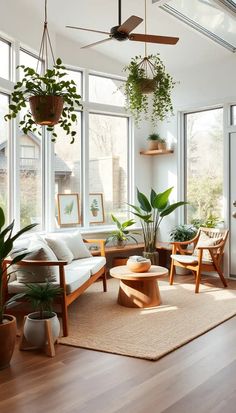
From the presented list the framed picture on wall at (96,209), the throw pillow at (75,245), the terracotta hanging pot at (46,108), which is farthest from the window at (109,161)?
the terracotta hanging pot at (46,108)

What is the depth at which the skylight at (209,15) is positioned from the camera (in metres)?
4.87

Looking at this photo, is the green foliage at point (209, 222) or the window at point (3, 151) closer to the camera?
the window at point (3, 151)

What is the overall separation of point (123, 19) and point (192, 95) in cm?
190

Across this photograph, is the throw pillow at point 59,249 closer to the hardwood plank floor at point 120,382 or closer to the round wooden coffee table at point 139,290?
the round wooden coffee table at point 139,290

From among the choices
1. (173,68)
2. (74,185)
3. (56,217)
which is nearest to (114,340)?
(56,217)

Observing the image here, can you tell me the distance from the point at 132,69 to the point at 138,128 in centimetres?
218

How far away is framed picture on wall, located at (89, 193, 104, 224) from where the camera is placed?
671 centimetres

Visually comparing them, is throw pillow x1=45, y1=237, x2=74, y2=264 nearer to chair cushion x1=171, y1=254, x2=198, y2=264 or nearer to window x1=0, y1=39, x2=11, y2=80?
chair cushion x1=171, y1=254, x2=198, y2=264

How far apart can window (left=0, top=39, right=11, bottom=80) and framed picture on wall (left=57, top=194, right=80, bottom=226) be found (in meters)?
1.86

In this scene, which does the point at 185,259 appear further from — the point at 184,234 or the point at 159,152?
the point at 159,152

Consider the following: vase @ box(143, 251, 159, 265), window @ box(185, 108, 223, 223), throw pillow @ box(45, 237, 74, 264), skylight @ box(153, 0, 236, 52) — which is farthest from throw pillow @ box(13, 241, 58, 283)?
window @ box(185, 108, 223, 223)

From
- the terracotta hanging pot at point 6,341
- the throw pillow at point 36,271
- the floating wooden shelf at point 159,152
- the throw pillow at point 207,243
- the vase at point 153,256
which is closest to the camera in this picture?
the terracotta hanging pot at point 6,341

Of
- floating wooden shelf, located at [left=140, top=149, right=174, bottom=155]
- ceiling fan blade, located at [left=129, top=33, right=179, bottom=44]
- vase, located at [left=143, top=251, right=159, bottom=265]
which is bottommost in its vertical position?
vase, located at [left=143, top=251, right=159, bottom=265]

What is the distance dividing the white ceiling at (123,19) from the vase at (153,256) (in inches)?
121
